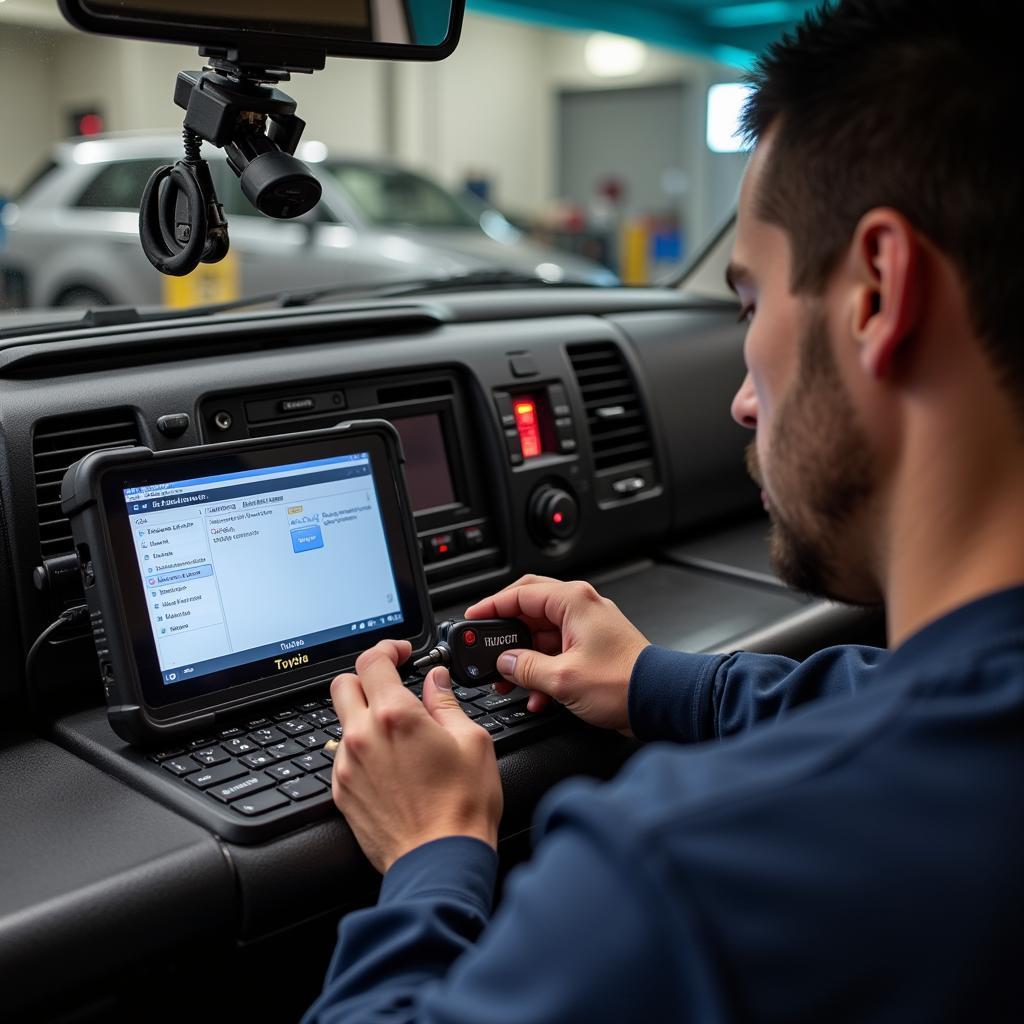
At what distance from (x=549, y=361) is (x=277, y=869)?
101cm

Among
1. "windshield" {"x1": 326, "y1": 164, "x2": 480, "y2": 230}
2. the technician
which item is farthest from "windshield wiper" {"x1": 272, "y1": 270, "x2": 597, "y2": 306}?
"windshield" {"x1": 326, "y1": 164, "x2": 480, "y2": 230}

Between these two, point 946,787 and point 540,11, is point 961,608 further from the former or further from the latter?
point 540,11

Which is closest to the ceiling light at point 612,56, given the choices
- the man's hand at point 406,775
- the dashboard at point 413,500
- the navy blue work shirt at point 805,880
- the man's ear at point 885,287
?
the dashboard at point 413,500

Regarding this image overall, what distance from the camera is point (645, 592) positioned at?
5.81 feet

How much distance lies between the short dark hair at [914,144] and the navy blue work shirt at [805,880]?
215mm

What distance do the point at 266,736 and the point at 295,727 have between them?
0.03m

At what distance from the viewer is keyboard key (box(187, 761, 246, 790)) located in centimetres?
109

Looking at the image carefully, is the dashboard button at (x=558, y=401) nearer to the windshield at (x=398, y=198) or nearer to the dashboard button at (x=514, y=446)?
the dashboard button at (x=514, y=446)

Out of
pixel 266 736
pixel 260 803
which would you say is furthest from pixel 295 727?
pixel 260 803

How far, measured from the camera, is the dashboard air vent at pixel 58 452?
1.26 meters

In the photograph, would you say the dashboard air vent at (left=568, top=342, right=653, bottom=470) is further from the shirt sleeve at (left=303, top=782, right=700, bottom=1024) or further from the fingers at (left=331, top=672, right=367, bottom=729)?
the shirt sleeve at (left=303, top=782, right=700, bottom=1024)

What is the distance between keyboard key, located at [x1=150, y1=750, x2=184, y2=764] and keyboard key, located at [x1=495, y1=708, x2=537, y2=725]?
33 centimetres

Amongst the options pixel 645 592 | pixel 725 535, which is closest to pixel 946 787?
pixel 645 592

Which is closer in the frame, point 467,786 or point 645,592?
point 467,786
